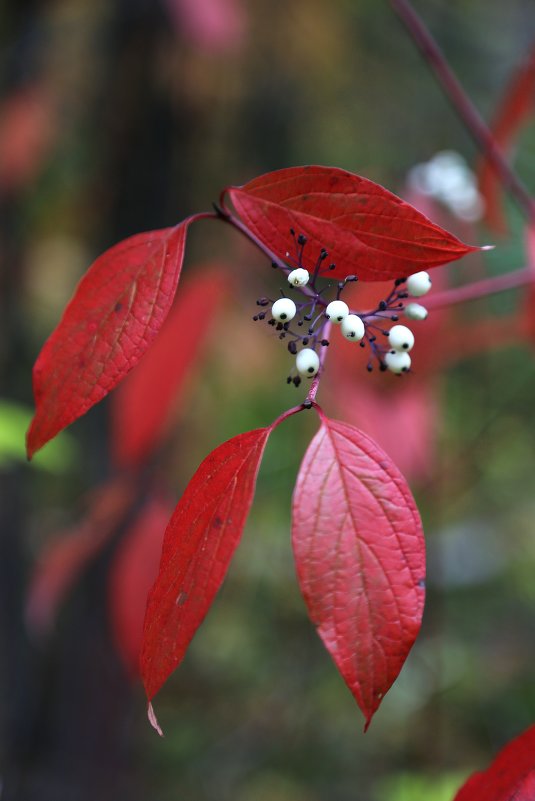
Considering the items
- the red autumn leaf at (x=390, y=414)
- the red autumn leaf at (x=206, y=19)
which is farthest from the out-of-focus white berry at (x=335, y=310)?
the red autumn leaf at (x=206, y=19)

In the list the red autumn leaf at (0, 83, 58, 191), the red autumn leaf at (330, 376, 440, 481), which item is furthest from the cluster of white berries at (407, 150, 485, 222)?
the red autumn leaf at (0, 83, 58, 191)

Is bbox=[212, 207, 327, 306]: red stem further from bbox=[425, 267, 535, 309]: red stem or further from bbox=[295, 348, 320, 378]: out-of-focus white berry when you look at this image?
bbox=[425, 267, 535, 309]: red stem

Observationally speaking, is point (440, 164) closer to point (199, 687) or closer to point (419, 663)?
point (419, 663)

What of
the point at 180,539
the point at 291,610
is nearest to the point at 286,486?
the point at 291,610

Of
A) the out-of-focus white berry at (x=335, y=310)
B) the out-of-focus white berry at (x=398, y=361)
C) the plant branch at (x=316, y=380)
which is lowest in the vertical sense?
the out-of-focus white berry at (x=398, y=361)

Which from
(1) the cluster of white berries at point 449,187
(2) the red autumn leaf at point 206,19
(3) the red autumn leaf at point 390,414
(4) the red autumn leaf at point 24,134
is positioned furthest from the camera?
(4) the red autumn leaf at point 24,134

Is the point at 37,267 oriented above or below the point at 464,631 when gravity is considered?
above

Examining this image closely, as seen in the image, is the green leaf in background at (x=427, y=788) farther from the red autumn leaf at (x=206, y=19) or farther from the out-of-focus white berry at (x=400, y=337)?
the red autumn leaf at (x=206, y=19)
